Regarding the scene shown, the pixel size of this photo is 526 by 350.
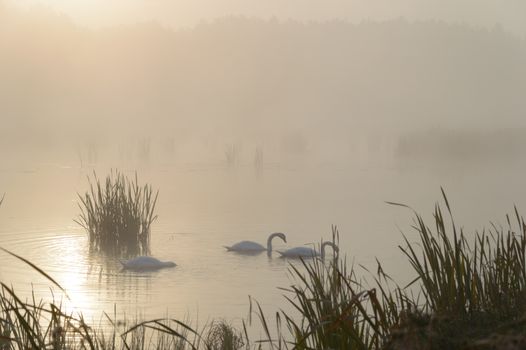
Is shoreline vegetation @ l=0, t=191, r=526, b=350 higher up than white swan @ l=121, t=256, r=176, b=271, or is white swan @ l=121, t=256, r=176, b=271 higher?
shoreline vegetation @ l=0, t=191, r=526, b=350

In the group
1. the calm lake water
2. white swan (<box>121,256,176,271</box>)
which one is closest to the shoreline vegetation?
the calm lake water

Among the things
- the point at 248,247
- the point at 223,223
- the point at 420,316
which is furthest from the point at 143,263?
the point at 420,316

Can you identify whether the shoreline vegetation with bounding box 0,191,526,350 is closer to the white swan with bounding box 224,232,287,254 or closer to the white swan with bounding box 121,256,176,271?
the white swan with bounding box 121,256,176,271

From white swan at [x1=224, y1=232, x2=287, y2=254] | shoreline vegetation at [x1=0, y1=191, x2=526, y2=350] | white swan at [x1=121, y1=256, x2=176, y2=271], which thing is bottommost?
white swan at [x1=121, y1=256, x2=176, y2=271]

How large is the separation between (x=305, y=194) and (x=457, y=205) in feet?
12.3

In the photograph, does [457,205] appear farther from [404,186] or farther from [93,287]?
[93,287]

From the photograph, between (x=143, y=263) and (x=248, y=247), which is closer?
(x=143, y=263)

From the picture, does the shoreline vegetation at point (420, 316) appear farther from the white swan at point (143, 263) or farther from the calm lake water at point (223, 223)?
the white swan at point (143, 263)

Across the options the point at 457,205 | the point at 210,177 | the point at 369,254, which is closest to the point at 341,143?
the point at 210,177

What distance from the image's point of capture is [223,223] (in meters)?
14.5

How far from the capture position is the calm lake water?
27.6 ft

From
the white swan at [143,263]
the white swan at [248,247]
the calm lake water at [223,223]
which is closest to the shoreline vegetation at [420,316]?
the calm lake water at [223,223]

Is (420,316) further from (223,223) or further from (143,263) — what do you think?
(223,223)

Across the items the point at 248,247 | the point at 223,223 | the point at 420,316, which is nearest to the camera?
the point at 420,316
